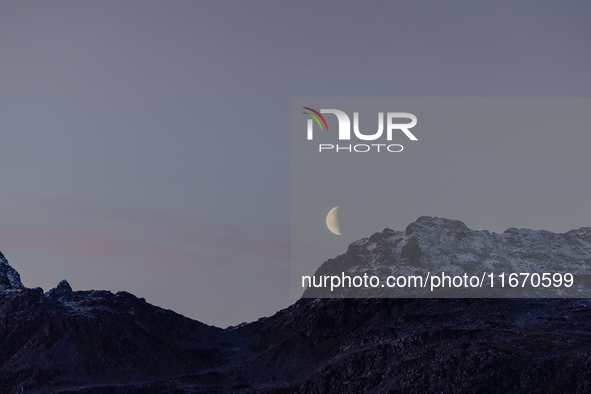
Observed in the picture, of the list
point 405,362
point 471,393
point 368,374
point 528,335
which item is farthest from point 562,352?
point 368,374

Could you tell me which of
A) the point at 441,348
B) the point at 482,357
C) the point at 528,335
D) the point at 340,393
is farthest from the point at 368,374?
the point at 528,335

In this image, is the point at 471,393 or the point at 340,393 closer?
the point at 471,393

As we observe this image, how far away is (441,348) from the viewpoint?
19325 centimetres

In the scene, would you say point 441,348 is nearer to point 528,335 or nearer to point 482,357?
point 482,357

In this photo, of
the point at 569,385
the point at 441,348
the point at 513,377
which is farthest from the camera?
the point at 441,348

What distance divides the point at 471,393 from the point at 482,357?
12608mm

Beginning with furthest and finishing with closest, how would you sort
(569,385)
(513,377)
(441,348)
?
(441,348) < (513,377) < (569,385)

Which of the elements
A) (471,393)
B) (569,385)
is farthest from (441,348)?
(569,385)

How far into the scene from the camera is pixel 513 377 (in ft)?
563

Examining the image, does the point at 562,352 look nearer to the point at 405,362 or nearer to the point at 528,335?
the point at 528,335

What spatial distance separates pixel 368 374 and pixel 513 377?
45.1 m

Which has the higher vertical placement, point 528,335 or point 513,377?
point 528,335

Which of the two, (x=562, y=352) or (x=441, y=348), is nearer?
(x=562, y=352)

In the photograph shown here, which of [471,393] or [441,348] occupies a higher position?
[441,348]
